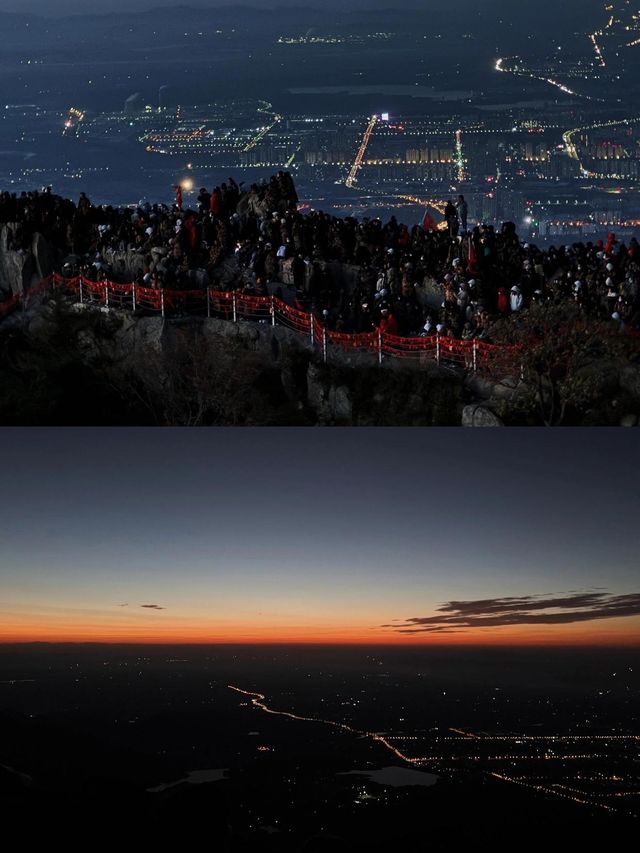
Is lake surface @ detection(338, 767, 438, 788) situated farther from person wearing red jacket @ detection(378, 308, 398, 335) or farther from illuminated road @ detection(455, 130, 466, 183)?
illuminated road @ detection(455, 130, 466, 183)

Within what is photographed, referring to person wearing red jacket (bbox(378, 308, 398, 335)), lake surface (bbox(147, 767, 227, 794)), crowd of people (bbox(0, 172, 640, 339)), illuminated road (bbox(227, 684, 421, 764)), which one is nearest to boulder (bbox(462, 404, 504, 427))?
crowd of people (bbox(0, 172, 640, 339))

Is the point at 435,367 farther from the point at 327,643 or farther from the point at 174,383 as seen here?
the point at 327,643

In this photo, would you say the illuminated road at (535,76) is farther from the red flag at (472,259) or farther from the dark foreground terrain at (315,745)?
the dark foreground terrain at (315,745)

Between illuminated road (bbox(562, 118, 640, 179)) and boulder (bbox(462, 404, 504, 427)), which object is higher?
illuminated road (bbox(562, 118, 640, 179))

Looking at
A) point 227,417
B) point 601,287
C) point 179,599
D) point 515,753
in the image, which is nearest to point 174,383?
point 227,417

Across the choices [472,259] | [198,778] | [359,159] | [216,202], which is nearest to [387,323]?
[472,259]

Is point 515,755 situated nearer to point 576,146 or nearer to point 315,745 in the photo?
point 315,745

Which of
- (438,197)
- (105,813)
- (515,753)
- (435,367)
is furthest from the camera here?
(438,197)
